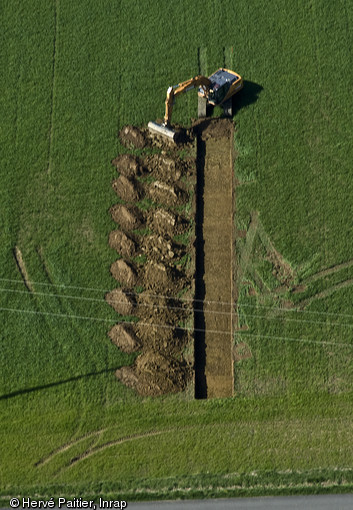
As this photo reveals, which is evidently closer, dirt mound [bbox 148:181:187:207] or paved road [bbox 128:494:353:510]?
paved road [bbox 128:494:353:510]

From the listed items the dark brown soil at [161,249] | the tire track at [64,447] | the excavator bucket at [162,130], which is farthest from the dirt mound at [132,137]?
the tire track at [64,447]

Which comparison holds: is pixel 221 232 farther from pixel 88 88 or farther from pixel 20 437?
pixel 20 437

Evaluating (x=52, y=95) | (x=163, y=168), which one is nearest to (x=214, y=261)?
(x=163, y=168)

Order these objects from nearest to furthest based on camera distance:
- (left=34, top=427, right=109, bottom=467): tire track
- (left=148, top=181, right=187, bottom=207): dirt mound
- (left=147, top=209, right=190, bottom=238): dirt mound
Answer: (left=34, top=427, right=109, bottom=467): tire track, (left=147, top=209, right=190, bottom=238): dirt mound, (left=148, top=181, right=187, bottom=207): dirt mound

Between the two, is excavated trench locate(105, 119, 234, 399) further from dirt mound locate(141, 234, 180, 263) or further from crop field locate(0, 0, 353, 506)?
crop field locate(0, 0, 353, 506)

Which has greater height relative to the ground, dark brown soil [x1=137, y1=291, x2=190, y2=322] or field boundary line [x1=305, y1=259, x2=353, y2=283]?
field boundary line [x1=305, y1=259, x2=353, y2=283]

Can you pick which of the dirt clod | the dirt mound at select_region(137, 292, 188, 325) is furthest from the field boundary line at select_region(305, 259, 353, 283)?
the dirt clod

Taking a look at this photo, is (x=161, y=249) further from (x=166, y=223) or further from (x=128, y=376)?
(x=128, y=376)
